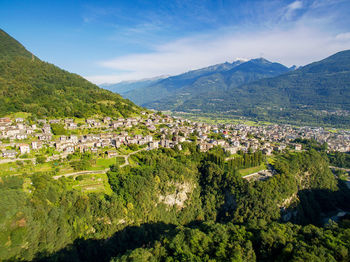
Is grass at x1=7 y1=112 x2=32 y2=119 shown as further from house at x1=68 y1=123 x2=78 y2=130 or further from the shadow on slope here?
the shadow on slope

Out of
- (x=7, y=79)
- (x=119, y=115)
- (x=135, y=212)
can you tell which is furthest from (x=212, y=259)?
(x=7, y=79)

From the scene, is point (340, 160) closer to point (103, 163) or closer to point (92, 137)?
point (103, 163)

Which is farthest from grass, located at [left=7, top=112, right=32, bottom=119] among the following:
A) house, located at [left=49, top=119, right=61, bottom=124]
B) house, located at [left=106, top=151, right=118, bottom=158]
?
house, located at [left=106, top=151, right=118, bottom=158]

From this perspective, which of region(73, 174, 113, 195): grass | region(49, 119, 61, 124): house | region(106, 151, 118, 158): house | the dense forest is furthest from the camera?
region(49, 119, 61, 124): house

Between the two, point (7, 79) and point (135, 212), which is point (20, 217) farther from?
point (7, 79)

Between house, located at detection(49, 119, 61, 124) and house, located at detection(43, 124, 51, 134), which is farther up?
house, located at detection(49, 119, 61, 124)

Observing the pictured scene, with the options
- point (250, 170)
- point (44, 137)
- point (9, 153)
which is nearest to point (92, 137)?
point (44, 137)

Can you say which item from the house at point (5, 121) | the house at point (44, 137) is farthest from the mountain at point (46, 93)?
the house at point (44, 137)
